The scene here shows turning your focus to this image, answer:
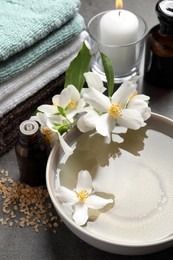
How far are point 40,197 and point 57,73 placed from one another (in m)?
0.20

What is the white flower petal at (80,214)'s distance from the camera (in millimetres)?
630

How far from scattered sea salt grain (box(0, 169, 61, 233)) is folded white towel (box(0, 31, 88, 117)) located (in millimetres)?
114

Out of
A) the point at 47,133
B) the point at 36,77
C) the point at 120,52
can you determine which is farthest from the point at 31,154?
the point at 120,52

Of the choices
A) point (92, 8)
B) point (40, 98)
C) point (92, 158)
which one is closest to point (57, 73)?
point (40, 98)

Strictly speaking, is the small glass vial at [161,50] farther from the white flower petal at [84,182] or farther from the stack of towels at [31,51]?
the white flower petal at [84,182]

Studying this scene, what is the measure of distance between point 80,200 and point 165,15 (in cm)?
33

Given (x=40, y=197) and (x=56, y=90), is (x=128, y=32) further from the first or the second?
(x=40, y=197)

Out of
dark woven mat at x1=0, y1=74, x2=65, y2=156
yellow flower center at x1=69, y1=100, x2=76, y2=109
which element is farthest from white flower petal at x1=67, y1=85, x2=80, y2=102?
dark woven mat at x1=0, y1=74, x2=65, y2=156

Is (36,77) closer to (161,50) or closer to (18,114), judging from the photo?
(18,114)

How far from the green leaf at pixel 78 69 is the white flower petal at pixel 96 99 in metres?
0.05

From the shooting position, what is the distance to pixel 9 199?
2.43ft

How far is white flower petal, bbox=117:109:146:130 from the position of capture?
0.70 meters

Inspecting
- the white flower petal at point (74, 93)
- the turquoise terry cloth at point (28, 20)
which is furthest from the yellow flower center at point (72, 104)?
the turquoise terry cloth at point (28, 20)

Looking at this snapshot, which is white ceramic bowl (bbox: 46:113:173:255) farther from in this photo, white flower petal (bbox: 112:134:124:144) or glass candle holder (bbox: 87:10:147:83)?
glass candle holder (bbox: 87:10:147:83)
